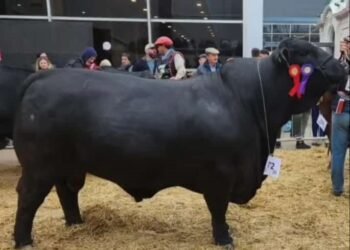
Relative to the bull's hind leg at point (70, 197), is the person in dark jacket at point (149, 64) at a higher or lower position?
higher

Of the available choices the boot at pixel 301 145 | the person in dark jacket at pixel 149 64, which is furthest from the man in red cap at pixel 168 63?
the boot at pixel 301 145

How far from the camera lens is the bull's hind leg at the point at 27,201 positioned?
3203mm

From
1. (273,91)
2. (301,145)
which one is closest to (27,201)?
(273,91)

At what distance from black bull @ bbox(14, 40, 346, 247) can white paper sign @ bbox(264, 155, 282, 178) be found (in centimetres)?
4

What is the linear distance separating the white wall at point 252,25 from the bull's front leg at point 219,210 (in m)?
8.19

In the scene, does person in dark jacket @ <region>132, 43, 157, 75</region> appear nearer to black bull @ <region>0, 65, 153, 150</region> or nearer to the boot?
black bull @ <region>0, 65, 153, 150</region>

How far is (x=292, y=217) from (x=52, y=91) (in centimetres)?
239

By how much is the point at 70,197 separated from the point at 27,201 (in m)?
0.56

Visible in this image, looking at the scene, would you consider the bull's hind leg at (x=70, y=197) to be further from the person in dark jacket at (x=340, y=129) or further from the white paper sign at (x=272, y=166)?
the person in dark jacket at (x=340, y=129)

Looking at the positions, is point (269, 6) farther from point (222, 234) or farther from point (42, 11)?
point (222, 234)

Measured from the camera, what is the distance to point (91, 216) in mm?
3992

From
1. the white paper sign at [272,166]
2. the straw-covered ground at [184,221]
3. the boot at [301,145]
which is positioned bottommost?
the boot at [301,145]

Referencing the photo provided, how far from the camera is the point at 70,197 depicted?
3.76m

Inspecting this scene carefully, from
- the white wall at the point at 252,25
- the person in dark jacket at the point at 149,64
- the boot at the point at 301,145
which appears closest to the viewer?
the person in dark jacket at the point at 149,64
